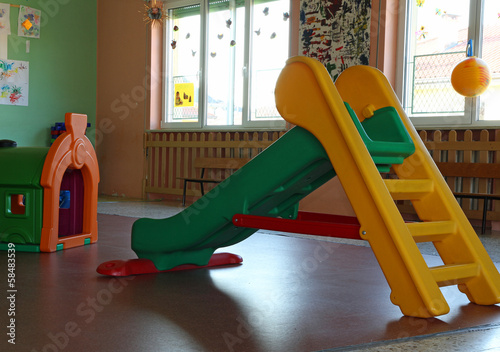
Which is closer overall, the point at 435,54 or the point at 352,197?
the point at 352,197

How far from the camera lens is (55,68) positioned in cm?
765

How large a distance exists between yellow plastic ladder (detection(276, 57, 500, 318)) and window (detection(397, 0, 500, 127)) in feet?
9.16

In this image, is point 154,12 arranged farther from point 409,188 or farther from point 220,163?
point 409,188

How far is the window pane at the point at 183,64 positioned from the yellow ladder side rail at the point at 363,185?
5.16 m

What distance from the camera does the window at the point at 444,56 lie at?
486cm

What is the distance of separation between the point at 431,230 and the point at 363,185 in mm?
368

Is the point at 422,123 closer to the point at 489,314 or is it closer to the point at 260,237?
the point at 260,237

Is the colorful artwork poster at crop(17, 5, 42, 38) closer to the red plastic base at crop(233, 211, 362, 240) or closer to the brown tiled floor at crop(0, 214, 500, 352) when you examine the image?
the brown tiled floor at crop(0, 214, 500, 352)

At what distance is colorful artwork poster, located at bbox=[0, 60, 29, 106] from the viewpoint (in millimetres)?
7098

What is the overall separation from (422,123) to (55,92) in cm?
498

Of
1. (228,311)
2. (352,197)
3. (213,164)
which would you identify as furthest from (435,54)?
(228,311)

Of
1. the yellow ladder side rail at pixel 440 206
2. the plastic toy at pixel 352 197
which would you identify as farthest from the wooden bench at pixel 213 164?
the yellow ladder side rail at pixel 440 206

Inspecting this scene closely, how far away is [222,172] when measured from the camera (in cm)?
667

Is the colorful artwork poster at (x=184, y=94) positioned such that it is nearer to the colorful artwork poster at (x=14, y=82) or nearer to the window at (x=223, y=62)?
the window at (x=223, y=62)
